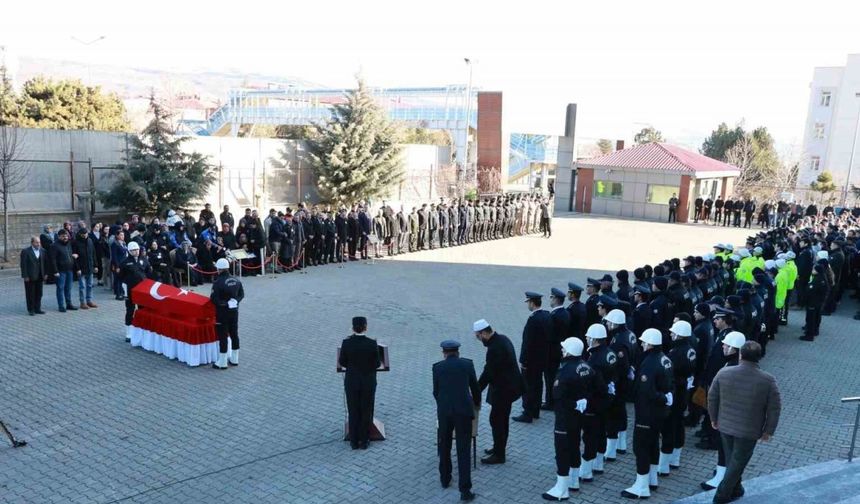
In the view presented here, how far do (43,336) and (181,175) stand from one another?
9404 millimetres

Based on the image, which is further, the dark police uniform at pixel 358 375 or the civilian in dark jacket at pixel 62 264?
the civilian in dark jacket at pixel 62 264

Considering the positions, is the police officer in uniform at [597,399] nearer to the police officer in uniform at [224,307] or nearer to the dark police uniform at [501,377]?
the dark police uniform at [501,377]

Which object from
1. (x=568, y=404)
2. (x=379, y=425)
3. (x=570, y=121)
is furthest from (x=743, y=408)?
(x=570, y=121)

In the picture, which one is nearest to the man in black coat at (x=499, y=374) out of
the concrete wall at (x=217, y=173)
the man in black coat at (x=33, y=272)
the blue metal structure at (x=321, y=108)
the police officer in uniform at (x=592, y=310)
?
the police officer in uniform at (x=592, y=310)

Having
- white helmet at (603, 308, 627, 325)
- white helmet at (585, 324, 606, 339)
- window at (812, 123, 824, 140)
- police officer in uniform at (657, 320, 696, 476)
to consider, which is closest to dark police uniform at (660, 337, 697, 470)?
police officer in uniform at (657, 320, 696, 476)

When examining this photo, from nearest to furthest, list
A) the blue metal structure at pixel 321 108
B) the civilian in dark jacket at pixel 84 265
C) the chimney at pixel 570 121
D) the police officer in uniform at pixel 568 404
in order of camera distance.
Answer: the police officer in uniform at pixel 568 404
the civilian in dark jacket at pixel 84 265
the chimney at pixel 570 121
the blue metal structure at pixel 321 108

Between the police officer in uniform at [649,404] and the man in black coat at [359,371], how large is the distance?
117 inches

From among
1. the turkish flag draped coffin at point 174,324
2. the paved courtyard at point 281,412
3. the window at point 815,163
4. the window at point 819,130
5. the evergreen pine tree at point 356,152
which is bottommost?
the paved courtyard at point 281,412

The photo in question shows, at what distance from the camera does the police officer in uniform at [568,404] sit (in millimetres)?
6629

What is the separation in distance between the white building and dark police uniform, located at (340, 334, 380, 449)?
57430mm

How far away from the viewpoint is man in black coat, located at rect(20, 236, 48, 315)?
13.1 metres

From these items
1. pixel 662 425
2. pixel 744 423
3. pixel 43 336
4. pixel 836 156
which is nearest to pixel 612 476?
pixel 662 425

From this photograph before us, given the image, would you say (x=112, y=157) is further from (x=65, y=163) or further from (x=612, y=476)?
(x=612, y=476)

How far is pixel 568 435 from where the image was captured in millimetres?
6699
